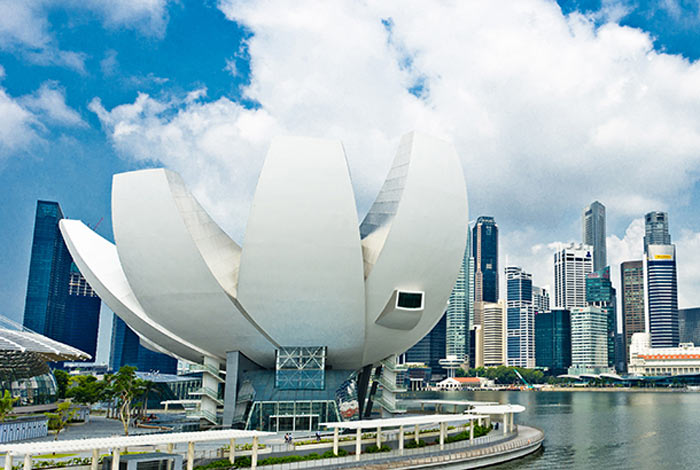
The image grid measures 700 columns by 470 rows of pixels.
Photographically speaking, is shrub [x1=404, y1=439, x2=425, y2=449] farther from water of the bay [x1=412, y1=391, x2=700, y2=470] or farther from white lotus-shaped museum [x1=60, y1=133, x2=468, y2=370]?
white lotus-shaped museum [x1=60, y1=133, x2=468, y2=370]

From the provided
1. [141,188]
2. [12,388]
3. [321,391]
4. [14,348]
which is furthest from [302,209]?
[12,388]

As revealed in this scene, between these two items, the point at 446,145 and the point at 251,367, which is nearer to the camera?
the point at 446,145

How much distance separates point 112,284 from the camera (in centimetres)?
4403

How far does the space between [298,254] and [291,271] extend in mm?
1160

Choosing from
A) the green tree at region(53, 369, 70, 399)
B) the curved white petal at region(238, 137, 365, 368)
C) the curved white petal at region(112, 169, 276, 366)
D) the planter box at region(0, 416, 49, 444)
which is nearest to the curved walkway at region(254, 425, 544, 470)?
the curved white petal at region(238, 137, 365, 368)

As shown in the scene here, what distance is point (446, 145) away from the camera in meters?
41.6

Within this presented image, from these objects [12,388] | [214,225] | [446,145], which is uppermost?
[446,145]

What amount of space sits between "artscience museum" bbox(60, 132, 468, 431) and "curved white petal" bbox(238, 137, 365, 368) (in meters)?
0.07

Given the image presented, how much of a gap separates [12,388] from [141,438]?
21.9m

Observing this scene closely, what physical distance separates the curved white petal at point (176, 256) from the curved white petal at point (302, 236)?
72.2 inches

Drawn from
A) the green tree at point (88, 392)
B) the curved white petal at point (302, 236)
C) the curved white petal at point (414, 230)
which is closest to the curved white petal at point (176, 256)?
the curved white petal at point (302, 236)

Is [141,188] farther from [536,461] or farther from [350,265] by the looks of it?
[536,461]

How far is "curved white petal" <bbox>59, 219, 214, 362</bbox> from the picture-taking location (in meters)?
43.9

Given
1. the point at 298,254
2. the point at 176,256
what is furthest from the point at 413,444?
the point at 176,256
